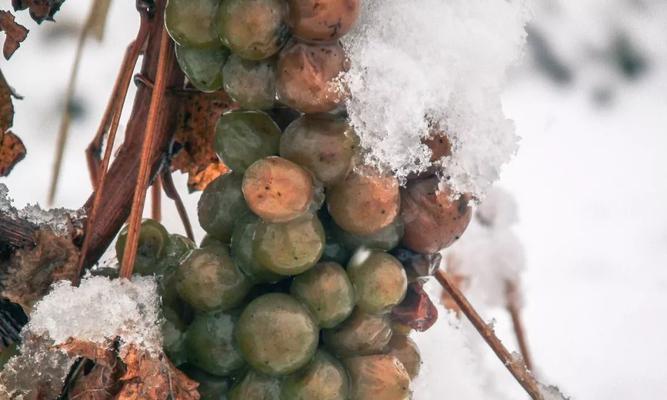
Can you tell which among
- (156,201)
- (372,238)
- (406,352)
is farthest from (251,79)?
(156,201)

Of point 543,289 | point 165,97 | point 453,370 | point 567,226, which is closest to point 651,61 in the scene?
point 567,226

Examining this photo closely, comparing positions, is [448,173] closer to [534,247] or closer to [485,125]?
[485,125]

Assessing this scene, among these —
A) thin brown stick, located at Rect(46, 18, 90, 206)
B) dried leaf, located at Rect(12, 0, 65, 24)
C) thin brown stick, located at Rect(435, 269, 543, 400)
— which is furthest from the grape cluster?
thin brown stick, located at Rect(46, 18, 90, 206)

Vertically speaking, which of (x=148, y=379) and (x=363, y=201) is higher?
(x=363, y=201)

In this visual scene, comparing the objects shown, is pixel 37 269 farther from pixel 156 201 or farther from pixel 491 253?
pixel 491 253

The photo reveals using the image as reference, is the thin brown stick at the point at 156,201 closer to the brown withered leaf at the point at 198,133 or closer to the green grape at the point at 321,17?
the brown withered leaf at the point at 198,133

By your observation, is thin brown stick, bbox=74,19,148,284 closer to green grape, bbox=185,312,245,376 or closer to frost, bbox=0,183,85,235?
frost, bbox=0,183,85,235

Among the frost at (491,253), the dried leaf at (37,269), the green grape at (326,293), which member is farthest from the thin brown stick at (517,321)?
the dried leaf at (37,269)
